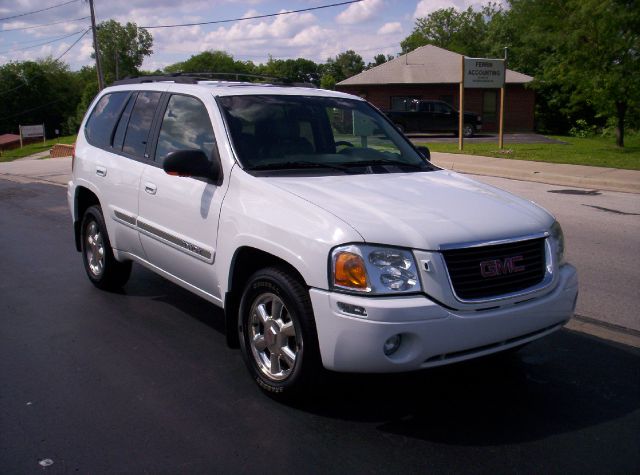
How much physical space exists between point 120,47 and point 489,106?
8902 cm

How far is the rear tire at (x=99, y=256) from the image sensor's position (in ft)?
20.5

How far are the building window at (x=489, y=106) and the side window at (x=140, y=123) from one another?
36.6m

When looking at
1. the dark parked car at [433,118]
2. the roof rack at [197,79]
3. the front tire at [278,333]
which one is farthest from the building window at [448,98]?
the front tire at [278,333]

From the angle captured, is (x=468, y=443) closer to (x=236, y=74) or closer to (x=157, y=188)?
(x=157, y=188)

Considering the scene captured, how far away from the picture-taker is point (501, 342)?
3758 mm

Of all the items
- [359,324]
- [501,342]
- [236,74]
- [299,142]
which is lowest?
[501,342]

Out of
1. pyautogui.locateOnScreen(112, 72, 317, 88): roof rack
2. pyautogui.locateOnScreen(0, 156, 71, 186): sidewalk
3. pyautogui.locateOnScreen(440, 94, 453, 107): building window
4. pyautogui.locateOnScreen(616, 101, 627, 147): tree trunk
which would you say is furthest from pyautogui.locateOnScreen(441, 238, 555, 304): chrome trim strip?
pyautogui.locateOnScreen(440, 94, 453, 107): building window

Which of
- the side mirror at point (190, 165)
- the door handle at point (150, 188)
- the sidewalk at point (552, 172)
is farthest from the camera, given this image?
the sidewalk at point (552, 172)

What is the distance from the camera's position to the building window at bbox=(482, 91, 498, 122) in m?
40.2

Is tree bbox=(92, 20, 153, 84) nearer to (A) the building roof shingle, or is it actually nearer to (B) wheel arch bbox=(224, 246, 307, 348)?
(A) the building roof shingle

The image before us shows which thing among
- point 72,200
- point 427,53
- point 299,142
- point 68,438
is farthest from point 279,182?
point 427,53

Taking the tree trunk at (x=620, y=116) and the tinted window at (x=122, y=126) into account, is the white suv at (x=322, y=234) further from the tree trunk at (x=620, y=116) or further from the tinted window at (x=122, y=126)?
the tree trunk at (x=620, y=116)

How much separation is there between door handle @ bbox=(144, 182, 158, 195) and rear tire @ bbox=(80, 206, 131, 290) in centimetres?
109

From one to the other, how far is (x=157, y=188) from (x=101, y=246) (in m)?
1.59
